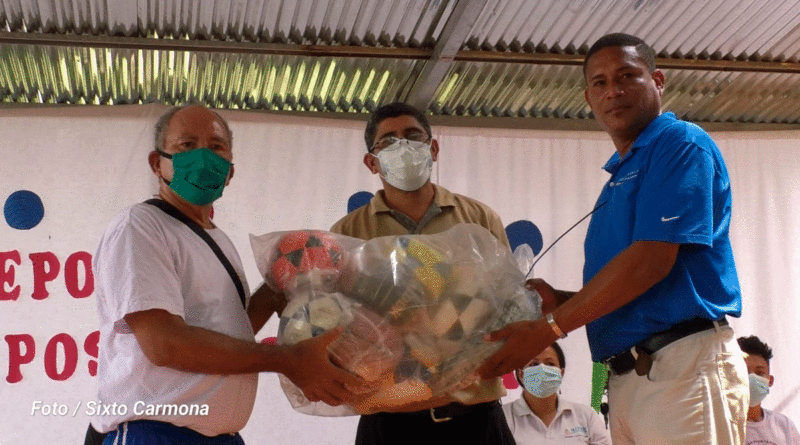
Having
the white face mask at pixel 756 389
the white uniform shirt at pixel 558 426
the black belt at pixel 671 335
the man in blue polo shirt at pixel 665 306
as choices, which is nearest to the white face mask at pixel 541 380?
the white uniform shirt at pixel 558 426

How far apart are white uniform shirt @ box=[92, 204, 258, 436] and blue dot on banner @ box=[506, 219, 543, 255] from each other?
8.95 feet

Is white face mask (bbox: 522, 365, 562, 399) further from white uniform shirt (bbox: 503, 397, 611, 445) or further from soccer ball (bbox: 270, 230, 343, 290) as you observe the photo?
soccer ball (bbox: 270, 230, 343, 290)

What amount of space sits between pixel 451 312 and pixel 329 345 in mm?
312

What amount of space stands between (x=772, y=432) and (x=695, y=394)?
280 cm

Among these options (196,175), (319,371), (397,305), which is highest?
(196,175)

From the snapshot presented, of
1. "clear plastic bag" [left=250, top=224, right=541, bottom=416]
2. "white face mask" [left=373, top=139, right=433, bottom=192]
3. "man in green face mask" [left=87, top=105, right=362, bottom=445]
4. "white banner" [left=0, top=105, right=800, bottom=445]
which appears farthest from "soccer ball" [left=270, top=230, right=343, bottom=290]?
"white banner" [left=0, top=105, right=800, bottom=445]

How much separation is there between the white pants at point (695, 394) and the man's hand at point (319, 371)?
73 cm

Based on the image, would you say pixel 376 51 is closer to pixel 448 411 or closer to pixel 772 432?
pixel 448 411

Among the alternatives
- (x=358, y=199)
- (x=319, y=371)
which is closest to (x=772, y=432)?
(x=358, y=199)

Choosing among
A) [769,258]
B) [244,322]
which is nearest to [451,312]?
[244,322]

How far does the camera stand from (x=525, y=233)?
4633mm

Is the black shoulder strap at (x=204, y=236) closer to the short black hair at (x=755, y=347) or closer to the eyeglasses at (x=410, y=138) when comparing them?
the eyeglasses at (x=410, y=138)

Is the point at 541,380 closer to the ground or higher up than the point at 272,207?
closer to the ground

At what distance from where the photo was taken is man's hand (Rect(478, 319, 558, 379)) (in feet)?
6.83
